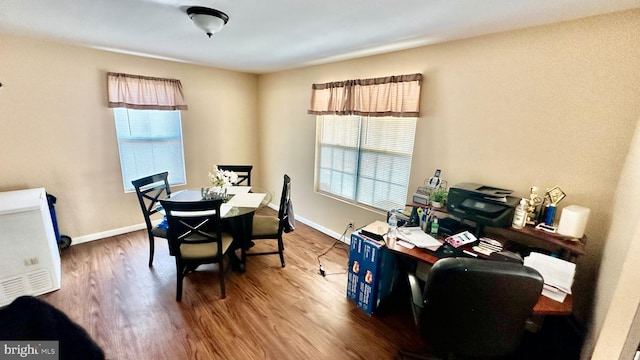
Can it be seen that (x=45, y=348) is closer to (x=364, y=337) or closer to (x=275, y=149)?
(x=364, y=337)

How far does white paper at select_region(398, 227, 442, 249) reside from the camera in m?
1.90

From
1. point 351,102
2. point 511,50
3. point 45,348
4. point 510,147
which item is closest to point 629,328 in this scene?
point 510,147

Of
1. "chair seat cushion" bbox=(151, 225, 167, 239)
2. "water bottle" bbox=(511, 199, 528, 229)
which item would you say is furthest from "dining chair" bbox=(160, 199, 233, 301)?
"water bottle" bbox=(511, 199, 528, 229)

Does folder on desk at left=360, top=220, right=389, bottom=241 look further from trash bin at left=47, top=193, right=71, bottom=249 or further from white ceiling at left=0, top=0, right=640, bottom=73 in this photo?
trash bin at left=47, top=193, right=71, bottom=249

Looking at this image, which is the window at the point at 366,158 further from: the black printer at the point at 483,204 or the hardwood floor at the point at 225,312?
the hardwood floor at the point at 225,312

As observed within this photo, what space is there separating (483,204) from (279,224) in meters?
1.91

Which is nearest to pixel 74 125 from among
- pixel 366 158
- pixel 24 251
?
pixel 24 251

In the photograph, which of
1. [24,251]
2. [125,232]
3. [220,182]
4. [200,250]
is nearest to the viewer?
[24,251]

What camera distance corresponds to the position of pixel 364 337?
193 cm

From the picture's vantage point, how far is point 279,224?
2.77 metres

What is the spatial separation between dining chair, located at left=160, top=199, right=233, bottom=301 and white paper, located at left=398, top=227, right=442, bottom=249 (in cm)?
150

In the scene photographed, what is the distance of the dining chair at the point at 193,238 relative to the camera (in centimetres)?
198

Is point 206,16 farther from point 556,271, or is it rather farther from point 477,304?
point 556,271

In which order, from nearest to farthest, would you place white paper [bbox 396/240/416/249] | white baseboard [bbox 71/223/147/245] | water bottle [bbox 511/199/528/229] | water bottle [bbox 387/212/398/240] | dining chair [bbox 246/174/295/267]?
water bottle [bbox 511/199/528/229] < white paper [bbox 396/240/416/249] < water bottle [bbox 387/212/398/240] < dining chair [bbox 246/174/295/267] < white baseboard [bbox 71/223/147/245]
